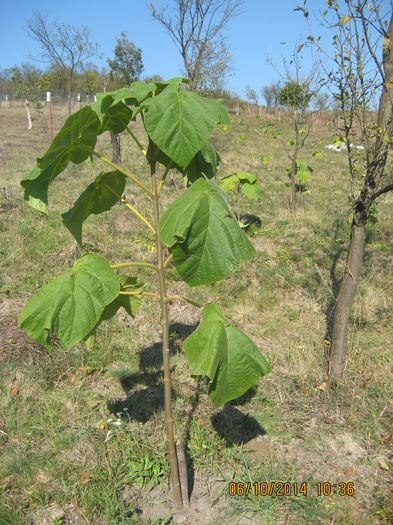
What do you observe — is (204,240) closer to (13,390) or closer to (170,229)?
(170,229)

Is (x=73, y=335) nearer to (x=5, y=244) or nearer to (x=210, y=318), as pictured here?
(x=210, y=318)

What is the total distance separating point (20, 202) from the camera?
6980 millimetres

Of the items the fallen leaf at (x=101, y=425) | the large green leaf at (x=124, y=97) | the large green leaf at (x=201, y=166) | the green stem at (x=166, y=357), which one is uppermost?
the large green leaf at (x=124, y=97)

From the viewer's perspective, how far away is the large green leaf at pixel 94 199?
59.6 inches

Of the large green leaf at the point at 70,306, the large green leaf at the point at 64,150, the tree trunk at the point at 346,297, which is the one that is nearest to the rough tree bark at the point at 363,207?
the tree trunk at the point at 346,297

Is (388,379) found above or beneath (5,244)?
beneath

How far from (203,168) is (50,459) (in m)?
1.90

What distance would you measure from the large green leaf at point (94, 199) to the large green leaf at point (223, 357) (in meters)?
0.59

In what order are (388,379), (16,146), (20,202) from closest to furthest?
(388,379), (20,202), (16,146)

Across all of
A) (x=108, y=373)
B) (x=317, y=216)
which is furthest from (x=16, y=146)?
(x=108, y=373)

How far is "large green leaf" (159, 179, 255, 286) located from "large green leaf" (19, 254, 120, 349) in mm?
273

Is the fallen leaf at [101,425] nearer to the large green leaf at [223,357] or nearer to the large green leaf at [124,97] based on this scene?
the large green leaf at [223,357]

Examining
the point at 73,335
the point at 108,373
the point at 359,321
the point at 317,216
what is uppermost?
the point at 317,216

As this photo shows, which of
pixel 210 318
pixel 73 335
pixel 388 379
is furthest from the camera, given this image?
pixel 388 379
